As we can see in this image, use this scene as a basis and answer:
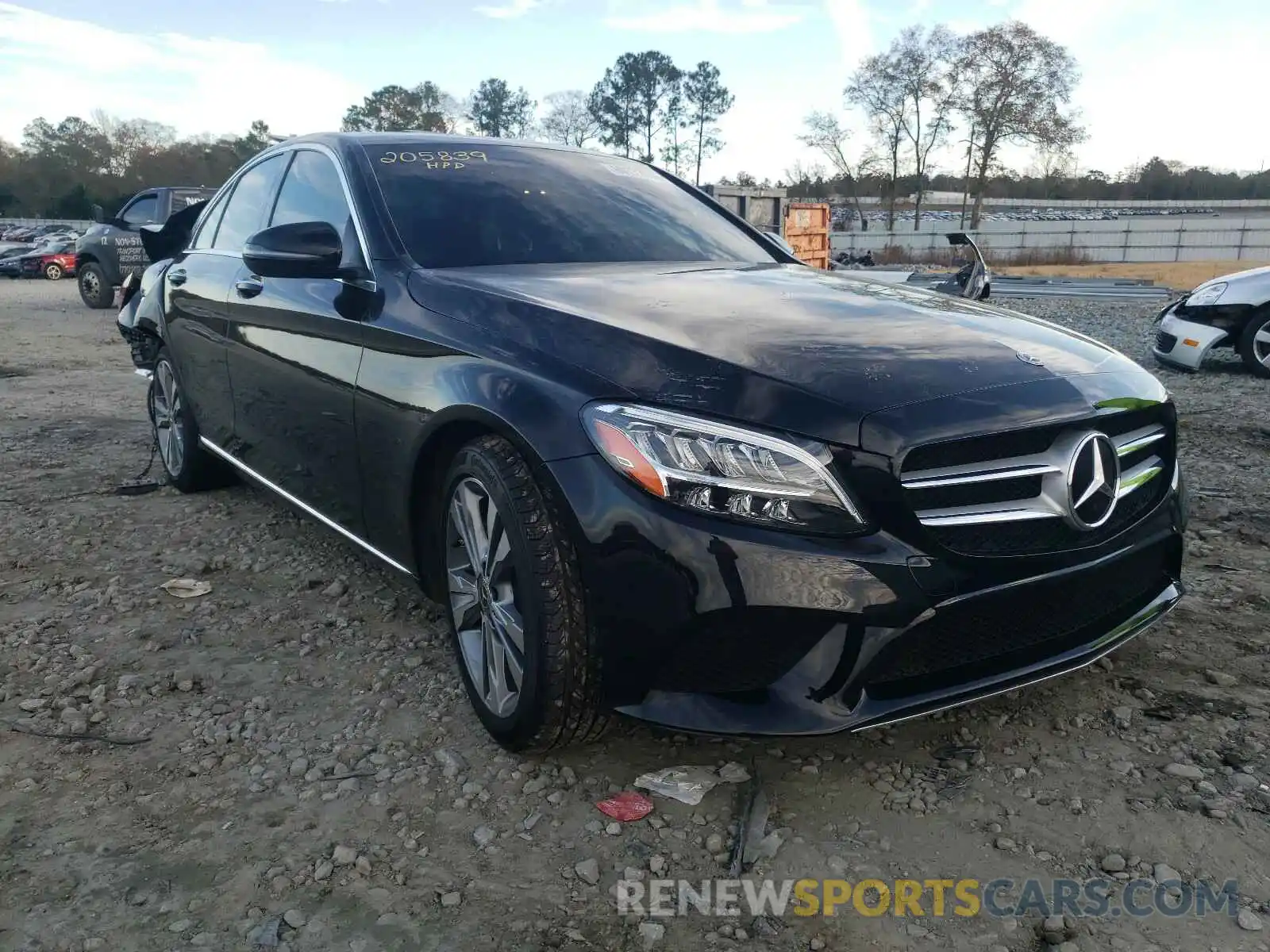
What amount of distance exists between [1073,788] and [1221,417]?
5.03 m

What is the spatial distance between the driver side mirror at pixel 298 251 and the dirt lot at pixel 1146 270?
2535 centimetres

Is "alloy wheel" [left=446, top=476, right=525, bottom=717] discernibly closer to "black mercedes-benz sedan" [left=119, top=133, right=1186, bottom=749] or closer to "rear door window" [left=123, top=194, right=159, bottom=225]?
"black mercedes-benz sedan" [left=119, top=133, right=1186, bottom=749]

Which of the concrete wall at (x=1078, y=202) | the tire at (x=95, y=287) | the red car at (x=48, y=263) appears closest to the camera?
the tire at (x=95, y=287)

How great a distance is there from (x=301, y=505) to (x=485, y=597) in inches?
52.1

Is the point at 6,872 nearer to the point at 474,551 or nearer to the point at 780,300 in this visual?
the point at 474,551

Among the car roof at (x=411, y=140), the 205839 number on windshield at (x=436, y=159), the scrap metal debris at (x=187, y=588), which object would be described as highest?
the car roof at (x=411, y=140)

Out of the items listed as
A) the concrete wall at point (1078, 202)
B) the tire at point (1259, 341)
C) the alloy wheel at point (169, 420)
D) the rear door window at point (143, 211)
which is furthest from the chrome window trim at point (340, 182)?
the concrete wall at point (1078, 202)

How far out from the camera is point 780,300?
278 cm

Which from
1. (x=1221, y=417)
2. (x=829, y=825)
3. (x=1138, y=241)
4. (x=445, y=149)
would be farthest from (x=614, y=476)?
(x=1138, y=241)

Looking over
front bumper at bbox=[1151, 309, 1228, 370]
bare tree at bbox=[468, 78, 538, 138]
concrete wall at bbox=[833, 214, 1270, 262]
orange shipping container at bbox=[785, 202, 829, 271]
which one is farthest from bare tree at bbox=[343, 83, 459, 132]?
front bumper at bbox=[1151, 309, 1228, 370]

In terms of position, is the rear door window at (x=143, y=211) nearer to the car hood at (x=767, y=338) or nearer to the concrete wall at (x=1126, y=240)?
the car hood at (x=767, y=338)

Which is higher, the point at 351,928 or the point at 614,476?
the point at 614,476

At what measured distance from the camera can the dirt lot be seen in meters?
26.7

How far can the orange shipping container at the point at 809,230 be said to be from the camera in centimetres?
2019
